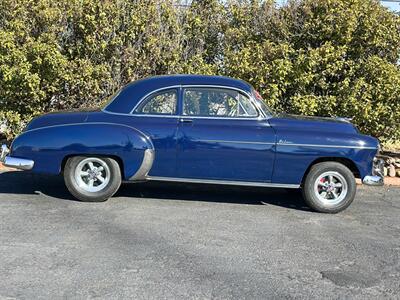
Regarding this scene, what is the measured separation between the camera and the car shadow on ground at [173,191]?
7.61 metres

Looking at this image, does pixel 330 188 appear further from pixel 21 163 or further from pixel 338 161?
pixel 21 163

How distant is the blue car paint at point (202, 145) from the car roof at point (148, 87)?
0.14m

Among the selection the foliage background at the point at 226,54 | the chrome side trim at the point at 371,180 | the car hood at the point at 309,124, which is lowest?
the chrome side trim at the point at 371,180

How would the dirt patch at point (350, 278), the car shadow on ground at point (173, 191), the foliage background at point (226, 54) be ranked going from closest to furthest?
the dirt patch at point (350, 278) → the car shadow on ground at point (173, 191) → the foliage background at point (226, 54)

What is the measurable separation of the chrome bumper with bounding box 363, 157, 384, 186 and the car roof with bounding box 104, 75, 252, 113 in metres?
1.85

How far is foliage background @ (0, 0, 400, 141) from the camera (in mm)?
9219

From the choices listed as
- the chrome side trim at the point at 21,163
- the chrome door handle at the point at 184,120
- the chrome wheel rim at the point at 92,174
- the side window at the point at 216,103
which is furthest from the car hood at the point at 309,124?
the chrome side trim at the point at 21,163

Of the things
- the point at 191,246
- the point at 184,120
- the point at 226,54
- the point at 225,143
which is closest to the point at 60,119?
the point at 184,120

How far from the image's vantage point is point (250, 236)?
593 centimetres

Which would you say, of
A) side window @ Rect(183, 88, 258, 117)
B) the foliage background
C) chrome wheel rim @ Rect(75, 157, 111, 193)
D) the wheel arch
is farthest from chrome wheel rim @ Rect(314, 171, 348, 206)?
chrome wheel rim @ Rect(75, 157, 111, 193)

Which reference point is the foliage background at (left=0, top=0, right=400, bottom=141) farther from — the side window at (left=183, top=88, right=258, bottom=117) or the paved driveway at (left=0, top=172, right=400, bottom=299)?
the side window at (left=183, top=88, right=258, bottom=117)

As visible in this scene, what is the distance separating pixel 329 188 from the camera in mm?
7027

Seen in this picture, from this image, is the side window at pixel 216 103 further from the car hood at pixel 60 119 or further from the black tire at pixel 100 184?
the car hood at pixel 60 119

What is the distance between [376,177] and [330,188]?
59cm
